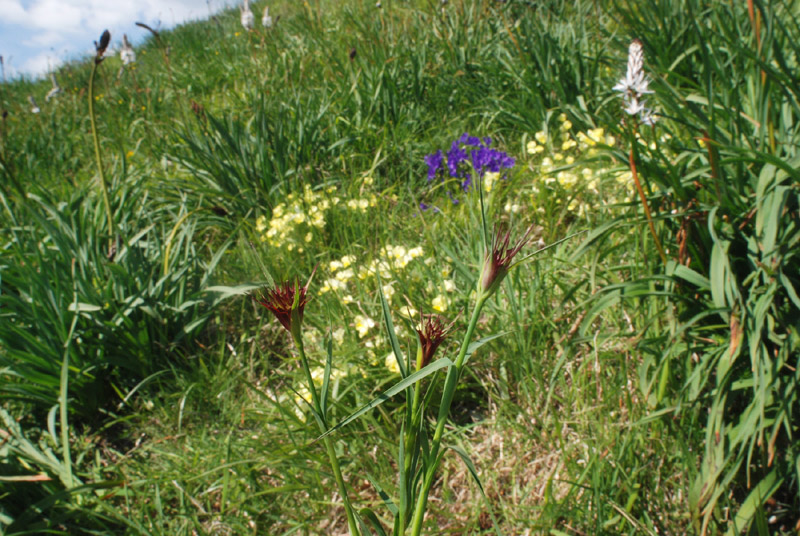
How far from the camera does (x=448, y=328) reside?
0.77 m

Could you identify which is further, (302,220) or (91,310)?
(302,220)

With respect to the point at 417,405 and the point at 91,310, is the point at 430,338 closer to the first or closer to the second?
the point at 417,405

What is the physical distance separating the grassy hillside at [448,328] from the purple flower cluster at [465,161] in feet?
0.05

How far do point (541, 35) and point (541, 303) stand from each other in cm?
202

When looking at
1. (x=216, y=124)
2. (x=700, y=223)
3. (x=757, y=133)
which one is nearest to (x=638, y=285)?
(x=700, y=223)

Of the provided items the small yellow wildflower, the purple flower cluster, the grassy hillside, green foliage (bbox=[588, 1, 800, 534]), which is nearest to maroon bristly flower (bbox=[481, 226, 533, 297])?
the grassy hillside

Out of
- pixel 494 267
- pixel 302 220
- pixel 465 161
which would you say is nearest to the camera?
pixel 494 267

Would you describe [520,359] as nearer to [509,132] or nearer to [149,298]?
[149,298]

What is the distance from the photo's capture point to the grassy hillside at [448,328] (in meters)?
1.22

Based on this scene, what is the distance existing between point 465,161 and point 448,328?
6.04 ft

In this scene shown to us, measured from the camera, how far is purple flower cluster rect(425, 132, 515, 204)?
2486mm

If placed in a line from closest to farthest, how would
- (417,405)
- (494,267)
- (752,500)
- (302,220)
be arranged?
1. (494,267)
2. (417,405)
3. (752,500)
4. (302,220)

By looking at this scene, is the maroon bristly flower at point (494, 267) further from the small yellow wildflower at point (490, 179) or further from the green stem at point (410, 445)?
the small yellow wildflower at point (490, 179)

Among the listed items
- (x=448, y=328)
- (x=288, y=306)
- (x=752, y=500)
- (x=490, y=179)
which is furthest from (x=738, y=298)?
(x=490, y=179)
